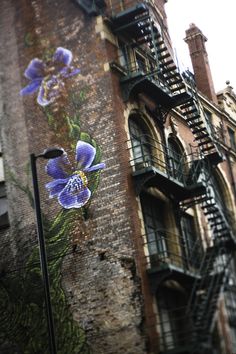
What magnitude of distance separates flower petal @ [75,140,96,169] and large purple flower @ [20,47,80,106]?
262 cm

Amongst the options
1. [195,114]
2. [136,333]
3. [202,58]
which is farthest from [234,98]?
[136,333]

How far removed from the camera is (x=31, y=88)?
2867 cm

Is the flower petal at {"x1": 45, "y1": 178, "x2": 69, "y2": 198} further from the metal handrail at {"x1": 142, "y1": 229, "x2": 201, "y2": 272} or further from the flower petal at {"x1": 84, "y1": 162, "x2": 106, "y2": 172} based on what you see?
the metal handrail at {"x1": 142, "y1": 229, "x2": 201, "y2": 272}

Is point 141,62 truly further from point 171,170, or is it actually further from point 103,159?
point 103,159

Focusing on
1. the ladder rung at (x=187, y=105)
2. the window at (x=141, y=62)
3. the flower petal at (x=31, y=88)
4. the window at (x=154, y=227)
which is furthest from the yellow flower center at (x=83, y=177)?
the window at (x=141, y=62)

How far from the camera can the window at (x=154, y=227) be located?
24.7m

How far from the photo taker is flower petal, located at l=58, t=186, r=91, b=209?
Answer: 25797 mm

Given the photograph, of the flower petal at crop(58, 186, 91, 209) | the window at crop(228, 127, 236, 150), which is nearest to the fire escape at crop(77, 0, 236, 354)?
the flower petal at crop(58, 186, 91, 209)

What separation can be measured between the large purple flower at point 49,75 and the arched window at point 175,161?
16.5ft

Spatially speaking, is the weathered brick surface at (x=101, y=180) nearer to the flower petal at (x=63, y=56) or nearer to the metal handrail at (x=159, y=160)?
the flower petal at (x=63, y=56)

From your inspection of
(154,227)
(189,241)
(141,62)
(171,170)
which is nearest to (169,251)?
(154,227)

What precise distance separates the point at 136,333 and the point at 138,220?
12.8 feet

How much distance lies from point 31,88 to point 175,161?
649cm

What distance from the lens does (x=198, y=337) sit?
2198 centimetres
